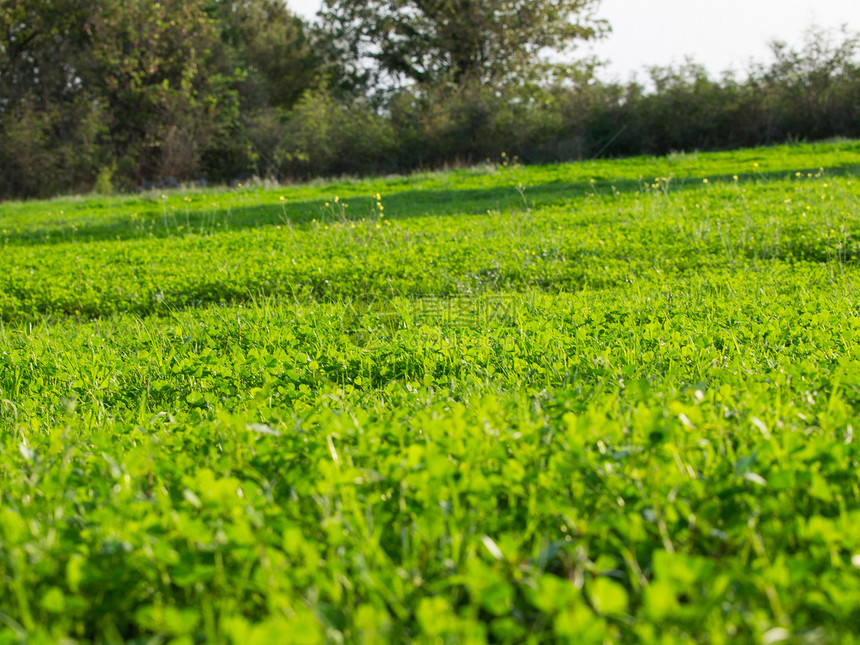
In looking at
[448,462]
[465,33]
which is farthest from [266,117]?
[448,462]

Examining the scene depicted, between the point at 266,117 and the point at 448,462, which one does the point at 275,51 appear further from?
the point at 448,462

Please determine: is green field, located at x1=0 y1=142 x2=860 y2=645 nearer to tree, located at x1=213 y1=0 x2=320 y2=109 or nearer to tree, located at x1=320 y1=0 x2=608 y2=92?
tree, located at x1=320 y1=0 x2=608 y2=92

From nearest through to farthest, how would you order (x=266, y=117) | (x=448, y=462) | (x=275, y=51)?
(x=448, y=462), (x=266, y=117), (x=275, y=51)

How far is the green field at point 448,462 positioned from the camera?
63.6 inches

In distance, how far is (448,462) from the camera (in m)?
2.08

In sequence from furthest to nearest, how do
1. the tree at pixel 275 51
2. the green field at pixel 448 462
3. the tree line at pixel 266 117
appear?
the tree at pixel 275 51, the tree line at pixel 266 117, the green field at pixel 448 462

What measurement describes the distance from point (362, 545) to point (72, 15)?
3435 centimetres

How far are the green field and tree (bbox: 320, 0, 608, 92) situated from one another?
94.9 ft

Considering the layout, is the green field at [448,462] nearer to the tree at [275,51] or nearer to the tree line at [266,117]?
the tree line at [266,117]

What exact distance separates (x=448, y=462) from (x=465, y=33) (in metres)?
36.8

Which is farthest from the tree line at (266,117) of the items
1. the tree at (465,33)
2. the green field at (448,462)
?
the green field at (448,462)

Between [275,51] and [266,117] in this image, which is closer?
[266,117]

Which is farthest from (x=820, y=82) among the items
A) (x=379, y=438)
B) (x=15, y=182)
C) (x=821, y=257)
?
(x=15, y=182)

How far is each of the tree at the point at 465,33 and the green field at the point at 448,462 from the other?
28920mm
